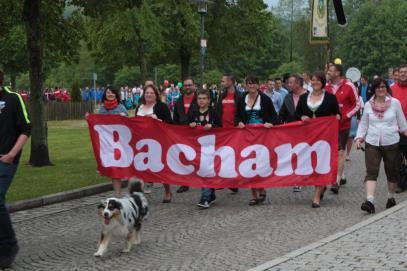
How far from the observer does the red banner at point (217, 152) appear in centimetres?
1094

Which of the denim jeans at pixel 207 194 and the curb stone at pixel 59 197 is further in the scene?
the denim jeans at pixel 207 194

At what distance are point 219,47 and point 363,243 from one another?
35.8 m

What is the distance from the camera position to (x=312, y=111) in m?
11.0

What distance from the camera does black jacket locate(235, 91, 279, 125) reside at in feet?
36.6

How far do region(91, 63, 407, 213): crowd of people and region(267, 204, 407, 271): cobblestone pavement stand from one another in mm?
1929

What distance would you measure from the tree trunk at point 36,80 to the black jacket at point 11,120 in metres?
7.96

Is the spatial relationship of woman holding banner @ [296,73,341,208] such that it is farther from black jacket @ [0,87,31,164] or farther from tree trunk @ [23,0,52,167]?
tree trunk @ [23,0,52,167]

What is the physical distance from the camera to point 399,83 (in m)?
11.9

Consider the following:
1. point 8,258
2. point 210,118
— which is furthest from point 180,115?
point 8,258

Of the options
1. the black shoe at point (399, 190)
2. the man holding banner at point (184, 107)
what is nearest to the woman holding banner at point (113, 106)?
the man holding banner at point (184, 107)

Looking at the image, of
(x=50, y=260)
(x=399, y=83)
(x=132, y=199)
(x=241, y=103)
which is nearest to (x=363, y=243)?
(x=132, y=199)

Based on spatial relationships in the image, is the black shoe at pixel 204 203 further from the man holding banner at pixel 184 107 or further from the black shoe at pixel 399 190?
the black shoe at pixel 399 190

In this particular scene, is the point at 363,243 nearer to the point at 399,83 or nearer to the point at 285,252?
the point at 285,252

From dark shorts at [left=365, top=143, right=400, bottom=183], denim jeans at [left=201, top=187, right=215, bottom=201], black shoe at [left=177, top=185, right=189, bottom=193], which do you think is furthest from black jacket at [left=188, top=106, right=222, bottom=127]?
dark shorts at [left=365, top=143, right=400, bottom=183]
